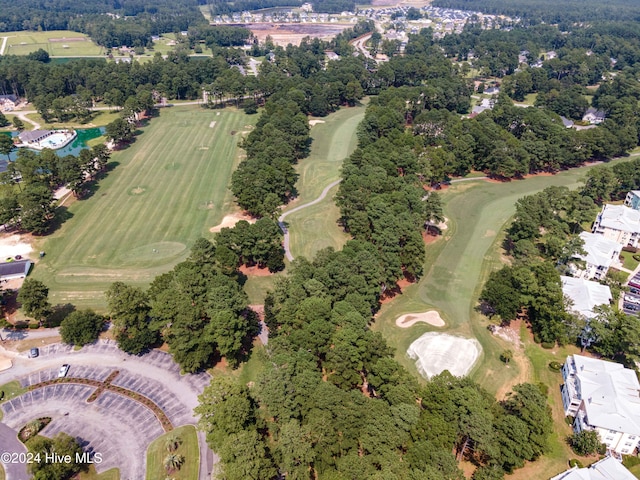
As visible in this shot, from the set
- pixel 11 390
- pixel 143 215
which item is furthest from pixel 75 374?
pixel 143 215

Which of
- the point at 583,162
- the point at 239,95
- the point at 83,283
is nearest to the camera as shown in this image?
the point at 83,283

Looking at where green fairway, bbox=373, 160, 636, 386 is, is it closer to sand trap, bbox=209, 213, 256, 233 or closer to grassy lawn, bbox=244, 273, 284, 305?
grassy lawn, bbox=244, 273, 284, 305

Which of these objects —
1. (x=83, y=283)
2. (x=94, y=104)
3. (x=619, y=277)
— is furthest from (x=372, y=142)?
(x=94, y=104)

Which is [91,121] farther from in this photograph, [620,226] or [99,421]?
[620,226]

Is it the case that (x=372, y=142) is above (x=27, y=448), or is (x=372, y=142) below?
above

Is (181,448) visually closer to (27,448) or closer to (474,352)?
(27,448)

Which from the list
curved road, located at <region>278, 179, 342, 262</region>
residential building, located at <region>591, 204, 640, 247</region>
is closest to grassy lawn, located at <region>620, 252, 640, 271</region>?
residential building, located at <region>591, 204, 640, 247</region>
